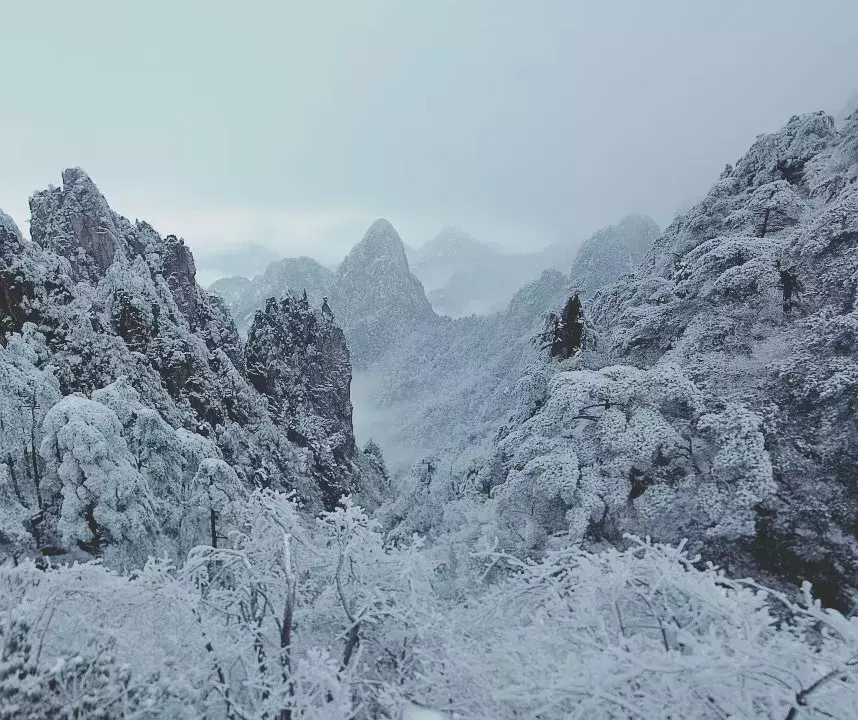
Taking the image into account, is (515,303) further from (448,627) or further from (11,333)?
(448,627)

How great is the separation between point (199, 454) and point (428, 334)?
105 metres

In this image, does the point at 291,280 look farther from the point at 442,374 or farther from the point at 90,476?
the point at 90,476

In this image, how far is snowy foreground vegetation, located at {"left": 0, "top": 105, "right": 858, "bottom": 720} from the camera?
14.9ft

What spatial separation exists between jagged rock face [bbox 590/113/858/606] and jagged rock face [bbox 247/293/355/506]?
1224 inches

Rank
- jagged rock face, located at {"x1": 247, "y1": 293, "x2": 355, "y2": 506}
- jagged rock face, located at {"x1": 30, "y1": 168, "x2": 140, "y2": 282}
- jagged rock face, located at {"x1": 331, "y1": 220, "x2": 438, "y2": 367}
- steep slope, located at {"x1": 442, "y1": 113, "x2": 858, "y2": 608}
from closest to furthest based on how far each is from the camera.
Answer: steep slope, located at {"x1": 442, "y1": 113, "x2": 858, "y2": 608}, jagged rock face, located at {"x1": 30, "y1": 168, "x2": 140, "y2": 282}, jagged rock face, located at {"x1": 247, "y1": 293, "x2": 355, "y2": 506}, jagged rock face, located at {"x1": 331, "y1": 220, "x2": 438, "y2": 367}

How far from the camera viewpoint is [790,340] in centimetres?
1159

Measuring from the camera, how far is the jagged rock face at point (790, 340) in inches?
355

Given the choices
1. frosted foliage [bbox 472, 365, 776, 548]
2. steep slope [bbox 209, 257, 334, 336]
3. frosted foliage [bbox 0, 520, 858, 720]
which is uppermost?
steep slope [bbox 209, 257, 334, 336]

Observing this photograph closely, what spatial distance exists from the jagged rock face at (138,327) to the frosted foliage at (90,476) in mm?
5635

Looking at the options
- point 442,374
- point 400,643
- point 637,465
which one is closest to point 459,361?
point 442,374

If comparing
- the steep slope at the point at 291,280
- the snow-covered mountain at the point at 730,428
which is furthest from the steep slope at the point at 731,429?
the steep slope at the point at 291,280

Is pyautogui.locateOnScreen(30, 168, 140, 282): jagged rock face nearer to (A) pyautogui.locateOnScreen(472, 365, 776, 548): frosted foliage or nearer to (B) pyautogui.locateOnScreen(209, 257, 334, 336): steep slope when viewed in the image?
(A) pyautogui.locateOnScreen(472, 365, 776, 548): frosted foliage

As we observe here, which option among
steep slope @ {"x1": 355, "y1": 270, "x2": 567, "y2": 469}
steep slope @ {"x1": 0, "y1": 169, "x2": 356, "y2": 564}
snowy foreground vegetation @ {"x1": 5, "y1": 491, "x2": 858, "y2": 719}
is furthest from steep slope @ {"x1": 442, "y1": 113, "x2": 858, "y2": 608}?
steep slope @ {"x1": 355, "y1": 270, "x2": 567, "y2": 469}

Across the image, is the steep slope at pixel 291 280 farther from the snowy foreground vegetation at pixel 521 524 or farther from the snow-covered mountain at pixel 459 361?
the snowy foreground vegetation at pixel 521 524
